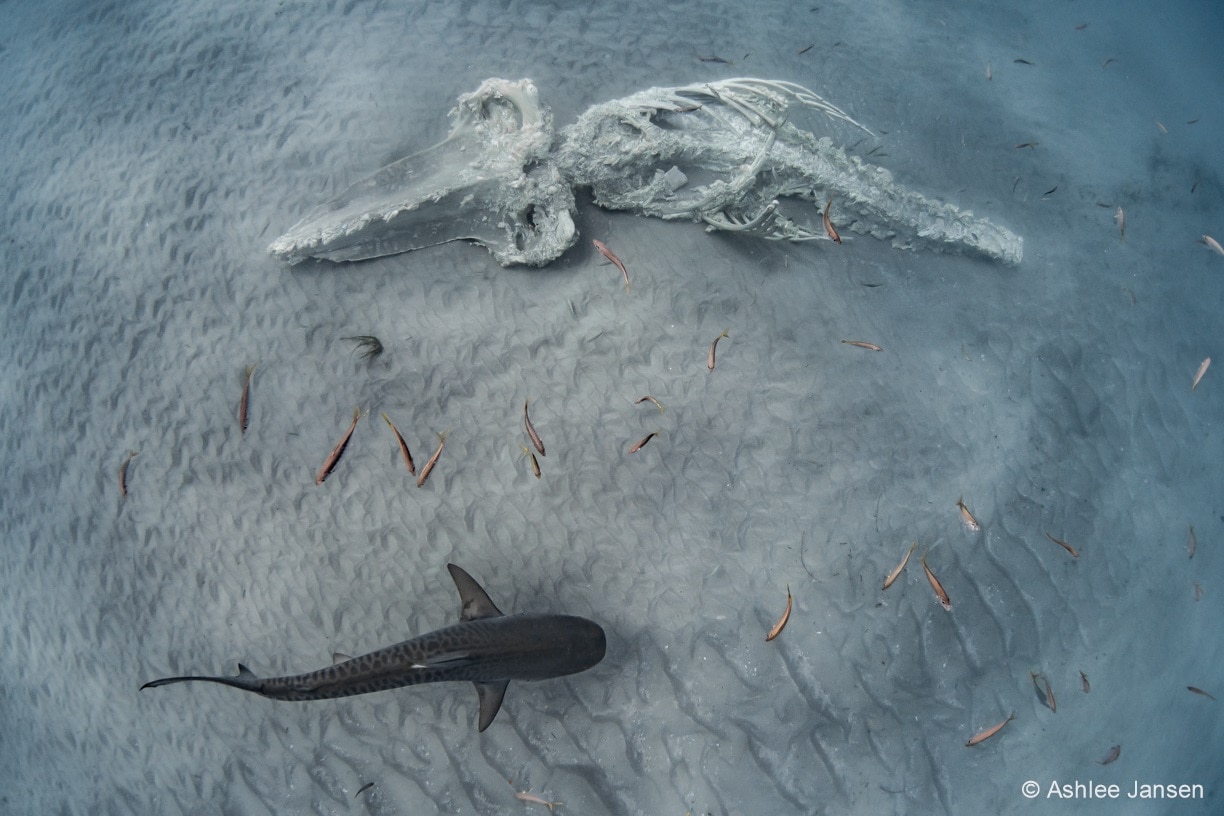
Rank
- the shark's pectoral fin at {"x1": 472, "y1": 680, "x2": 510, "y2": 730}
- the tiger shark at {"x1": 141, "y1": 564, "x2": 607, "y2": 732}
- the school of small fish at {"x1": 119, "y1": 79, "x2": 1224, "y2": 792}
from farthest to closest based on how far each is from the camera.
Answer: the school of small fish at {"x1": 119, "y1": 79, "x2": 1224, "y2": 792}, the shark's pectoral fin at {"x1": 472, "y1": 680, "x2": 510, "y2": 730}, the tiger shark at {"x1": 141, "y1": 564, "x2": 607, "y2": 732}

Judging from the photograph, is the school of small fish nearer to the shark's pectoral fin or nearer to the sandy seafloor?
the sandy seafloor

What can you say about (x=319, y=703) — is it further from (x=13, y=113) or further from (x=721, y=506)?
(x=13, y=113)

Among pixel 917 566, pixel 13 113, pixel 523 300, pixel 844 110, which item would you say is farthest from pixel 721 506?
pixel 13 113

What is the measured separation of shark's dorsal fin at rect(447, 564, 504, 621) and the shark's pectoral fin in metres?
0.37

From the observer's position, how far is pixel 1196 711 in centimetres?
483

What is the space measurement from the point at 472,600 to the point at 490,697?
1.79 feet

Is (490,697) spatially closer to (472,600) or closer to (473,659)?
(473,659)

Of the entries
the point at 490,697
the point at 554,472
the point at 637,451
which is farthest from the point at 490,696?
the point at 637,451

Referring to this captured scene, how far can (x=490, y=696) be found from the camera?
10.1ft

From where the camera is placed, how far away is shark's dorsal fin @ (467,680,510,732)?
304 cm

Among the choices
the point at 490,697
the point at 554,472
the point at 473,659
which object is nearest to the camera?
the point at 473,659

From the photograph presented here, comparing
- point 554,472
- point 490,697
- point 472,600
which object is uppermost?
point 554,472

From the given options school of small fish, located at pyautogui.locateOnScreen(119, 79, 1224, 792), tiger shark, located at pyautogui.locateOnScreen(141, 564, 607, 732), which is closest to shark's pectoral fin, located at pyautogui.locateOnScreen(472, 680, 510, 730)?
tiger shark, located at pyautogui.locateOnScreen(141, 564, 607, 732)

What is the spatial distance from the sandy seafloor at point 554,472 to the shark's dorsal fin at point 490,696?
0.39 m
